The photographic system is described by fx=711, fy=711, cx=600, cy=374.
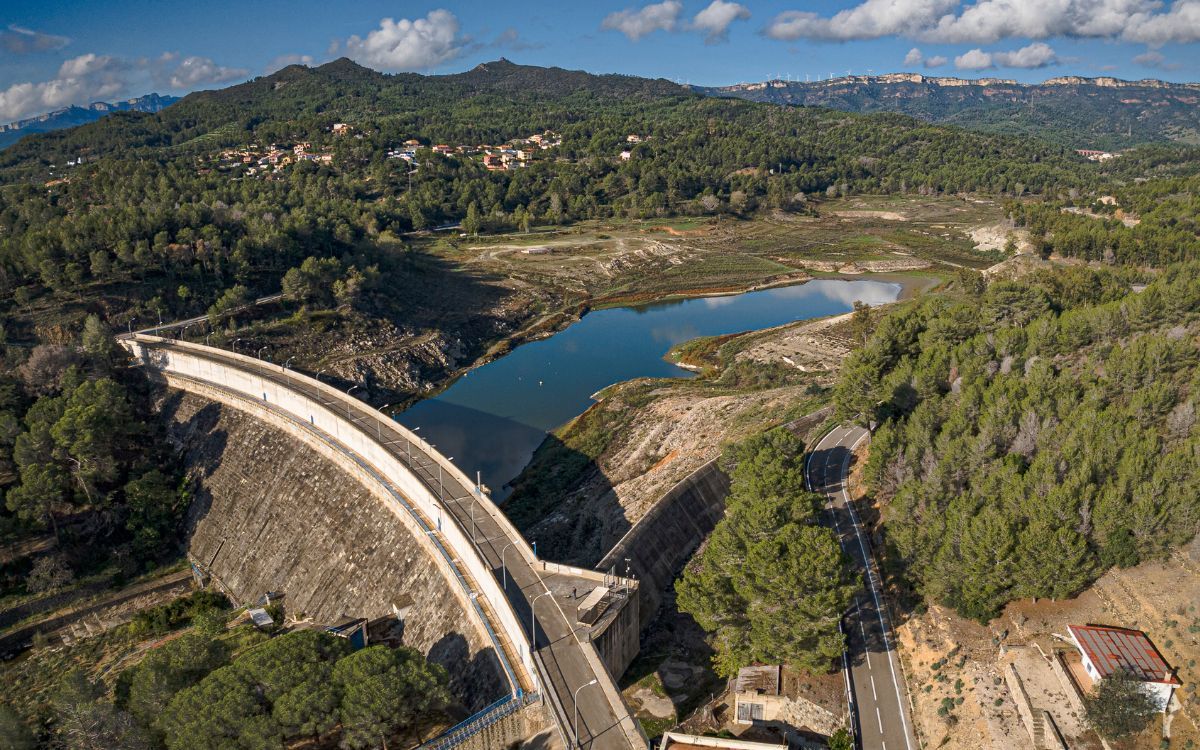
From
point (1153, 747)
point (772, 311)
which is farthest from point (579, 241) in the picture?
point (1153, 747)

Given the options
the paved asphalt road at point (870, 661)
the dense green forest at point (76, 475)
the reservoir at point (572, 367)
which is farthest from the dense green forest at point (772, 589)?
the dense green forest at point (76, 475)

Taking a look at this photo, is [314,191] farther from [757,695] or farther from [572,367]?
[757,695]

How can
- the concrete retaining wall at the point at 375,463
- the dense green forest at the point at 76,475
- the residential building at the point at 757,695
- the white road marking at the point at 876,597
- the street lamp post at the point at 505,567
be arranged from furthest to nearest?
the dense green forest at the point at 76,475 → the street lamp post at the point at 505,567 → the concrete retaining wall at the point at 375,463 → the residential building at the point at 757,695 → the white road marking at the point at 876,597

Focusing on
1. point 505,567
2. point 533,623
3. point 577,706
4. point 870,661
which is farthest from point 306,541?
point 870,661

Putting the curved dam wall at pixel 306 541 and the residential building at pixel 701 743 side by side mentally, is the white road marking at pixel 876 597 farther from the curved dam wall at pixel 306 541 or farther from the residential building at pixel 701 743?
the curved dam wall at pixel 306 541

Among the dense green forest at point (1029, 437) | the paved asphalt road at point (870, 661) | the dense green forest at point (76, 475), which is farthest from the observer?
the dense green forest at point (76, 475)

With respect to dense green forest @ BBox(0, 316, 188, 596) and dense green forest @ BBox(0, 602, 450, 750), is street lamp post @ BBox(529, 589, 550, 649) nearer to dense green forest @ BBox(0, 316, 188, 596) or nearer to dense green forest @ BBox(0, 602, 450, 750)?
dense green forest @ BBox(0, 602, 450, 750)
